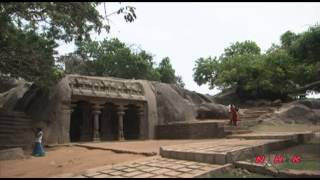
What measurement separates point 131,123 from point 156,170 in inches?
613

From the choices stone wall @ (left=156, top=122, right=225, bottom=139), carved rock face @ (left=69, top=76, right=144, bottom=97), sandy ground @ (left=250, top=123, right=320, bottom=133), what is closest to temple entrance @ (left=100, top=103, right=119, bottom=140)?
carved rock face @ (left=69, top=76, right=144, bottom=97)

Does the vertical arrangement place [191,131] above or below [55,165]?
above

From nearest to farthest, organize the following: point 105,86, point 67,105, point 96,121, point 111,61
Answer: point 67,105 < point 96,121 < point 105,86 < point 111,61

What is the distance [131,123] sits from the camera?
23.7 metres

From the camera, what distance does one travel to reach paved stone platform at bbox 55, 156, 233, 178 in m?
7.64

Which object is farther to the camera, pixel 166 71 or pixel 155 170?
pixel 166 71

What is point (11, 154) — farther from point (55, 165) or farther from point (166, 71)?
point (166, 71)

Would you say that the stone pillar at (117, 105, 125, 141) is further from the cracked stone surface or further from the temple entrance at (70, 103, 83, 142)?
the cracked stone surface

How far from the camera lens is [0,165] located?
11.6 metres

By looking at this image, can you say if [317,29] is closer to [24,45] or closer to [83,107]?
[24,45]

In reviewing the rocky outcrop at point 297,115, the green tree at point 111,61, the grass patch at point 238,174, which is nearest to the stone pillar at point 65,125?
the rocky outcrop at point 297,115

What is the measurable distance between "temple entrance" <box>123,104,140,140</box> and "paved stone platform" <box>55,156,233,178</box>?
13.6 m

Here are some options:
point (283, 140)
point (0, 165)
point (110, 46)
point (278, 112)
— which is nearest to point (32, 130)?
point (0, 165)

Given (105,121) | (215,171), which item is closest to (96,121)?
(105,121)
